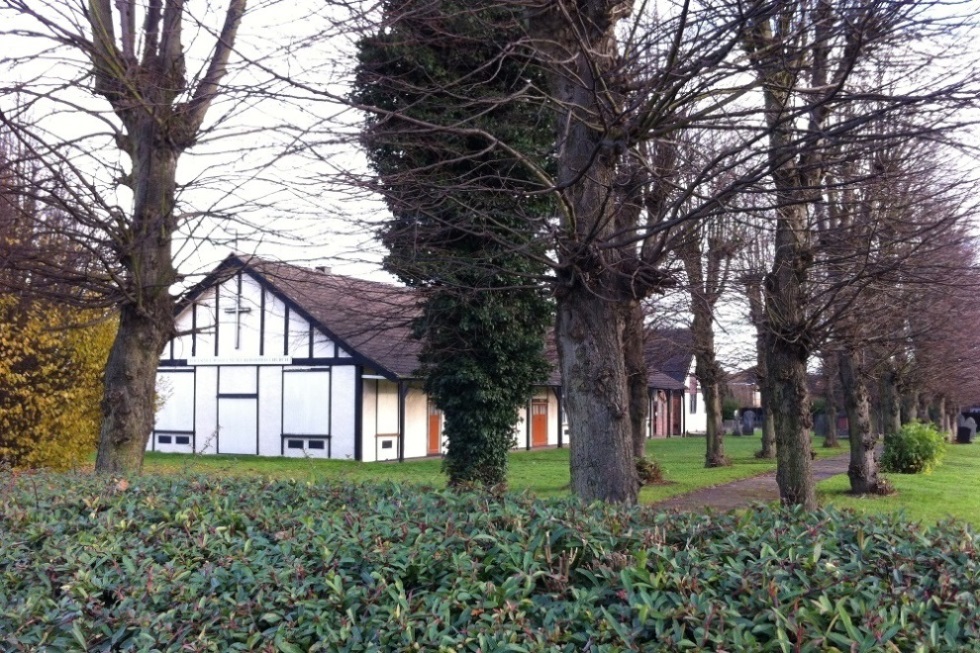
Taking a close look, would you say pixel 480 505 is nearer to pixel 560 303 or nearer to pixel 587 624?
pixel 587 624

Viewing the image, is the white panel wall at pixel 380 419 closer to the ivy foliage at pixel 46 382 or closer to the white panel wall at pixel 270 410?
the white panel wall at pixel 270 410

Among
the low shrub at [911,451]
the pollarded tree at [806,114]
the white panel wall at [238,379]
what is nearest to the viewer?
the pollarded tree at [806,114]

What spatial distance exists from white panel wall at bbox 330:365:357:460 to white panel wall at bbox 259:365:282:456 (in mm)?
2170

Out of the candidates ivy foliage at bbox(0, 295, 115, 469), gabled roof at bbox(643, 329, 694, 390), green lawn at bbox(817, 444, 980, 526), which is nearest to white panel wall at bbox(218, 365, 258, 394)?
ivy foliage at bbox(0, 295, 115, 469)

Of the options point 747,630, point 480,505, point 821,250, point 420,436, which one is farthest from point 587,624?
point 420,436

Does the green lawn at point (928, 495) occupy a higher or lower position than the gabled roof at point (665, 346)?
lower

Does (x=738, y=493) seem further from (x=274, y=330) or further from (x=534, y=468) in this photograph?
(x=274, y=330)

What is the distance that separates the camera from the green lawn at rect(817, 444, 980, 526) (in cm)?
1448

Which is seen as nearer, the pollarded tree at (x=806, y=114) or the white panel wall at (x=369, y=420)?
the pollarded tree at (x=806, y=114)

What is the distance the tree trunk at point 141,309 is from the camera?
1000cm

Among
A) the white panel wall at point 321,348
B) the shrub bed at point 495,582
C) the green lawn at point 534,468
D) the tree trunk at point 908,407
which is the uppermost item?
the white panel wall at point 321,348

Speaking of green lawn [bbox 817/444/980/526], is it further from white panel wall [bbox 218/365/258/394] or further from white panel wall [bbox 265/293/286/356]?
white panel wall [bbox 218/365/258/394]

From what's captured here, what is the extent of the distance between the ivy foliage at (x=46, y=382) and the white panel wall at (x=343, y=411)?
928cm

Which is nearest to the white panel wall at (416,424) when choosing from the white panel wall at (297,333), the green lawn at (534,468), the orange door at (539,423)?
the green lawn at (534,468)
